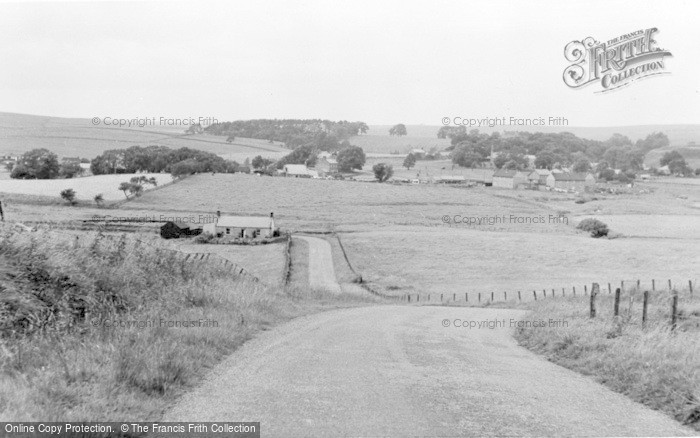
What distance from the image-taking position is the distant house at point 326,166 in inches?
4305

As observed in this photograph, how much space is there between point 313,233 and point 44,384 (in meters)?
54.0

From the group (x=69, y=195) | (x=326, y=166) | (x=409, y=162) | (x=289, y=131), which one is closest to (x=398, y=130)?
(x=289, y=131)

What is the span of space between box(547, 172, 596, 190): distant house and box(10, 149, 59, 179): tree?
8173cm

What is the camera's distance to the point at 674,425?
8.01 m

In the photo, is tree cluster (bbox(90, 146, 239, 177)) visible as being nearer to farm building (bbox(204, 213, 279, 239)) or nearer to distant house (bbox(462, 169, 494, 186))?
farm building (bbox(204, 213, 279, 239))

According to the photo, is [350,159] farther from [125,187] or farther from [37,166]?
[37,166]

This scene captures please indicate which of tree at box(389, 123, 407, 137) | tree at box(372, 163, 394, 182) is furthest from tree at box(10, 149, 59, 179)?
tree at box(389, 123, 407, 137)

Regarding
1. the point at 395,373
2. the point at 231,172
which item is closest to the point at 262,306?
the point at 395,373

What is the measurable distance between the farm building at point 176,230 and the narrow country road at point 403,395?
111ft

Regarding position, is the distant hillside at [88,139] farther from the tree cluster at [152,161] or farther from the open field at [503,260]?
the open field at [503,260]

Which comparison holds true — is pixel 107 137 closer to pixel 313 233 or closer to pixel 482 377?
pixel 313 233

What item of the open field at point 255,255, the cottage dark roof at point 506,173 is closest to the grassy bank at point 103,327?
the open field at point 255,255

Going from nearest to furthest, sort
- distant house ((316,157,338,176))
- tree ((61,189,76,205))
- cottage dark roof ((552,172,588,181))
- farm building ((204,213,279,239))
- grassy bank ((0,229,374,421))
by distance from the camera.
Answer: grassy bank ((0,229,374,421))
tree ((61,189,76,205))
farm building ((204,213,279,239))
distant house ((316,157,338,176))
cottage dark roof ((552,172,588,181))

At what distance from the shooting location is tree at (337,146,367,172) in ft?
378
